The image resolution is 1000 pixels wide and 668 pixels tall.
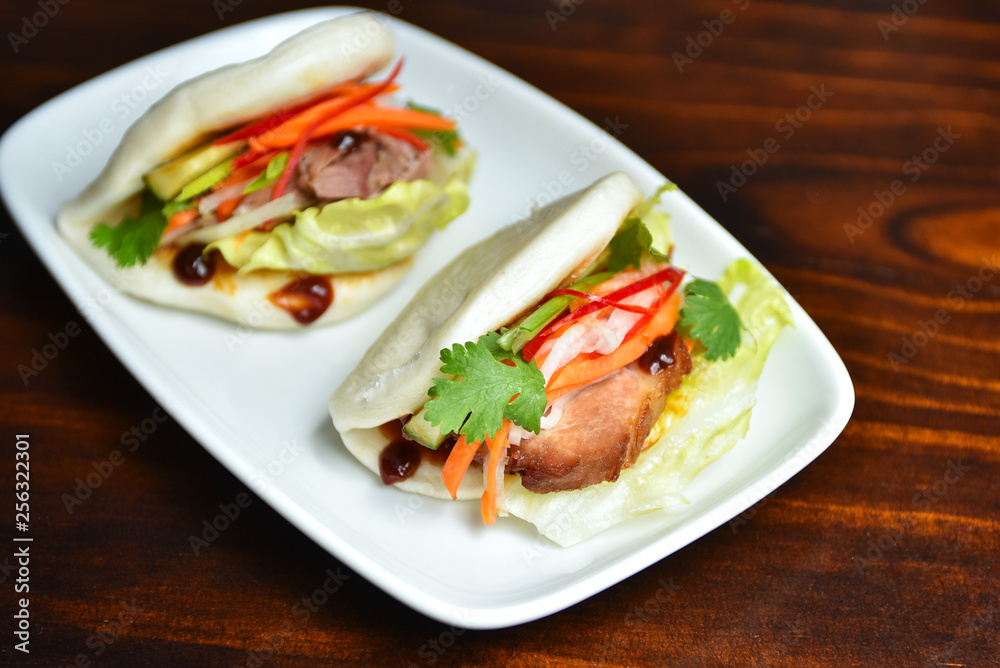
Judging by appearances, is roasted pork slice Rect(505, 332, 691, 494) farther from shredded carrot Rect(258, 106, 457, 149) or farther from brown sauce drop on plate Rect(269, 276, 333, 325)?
shredded carrot Rect(258, 106, 457, 149)

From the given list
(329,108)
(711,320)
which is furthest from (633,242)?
(329,108)

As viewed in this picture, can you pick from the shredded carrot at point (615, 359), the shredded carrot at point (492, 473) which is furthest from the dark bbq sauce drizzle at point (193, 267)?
the shredded carrot at point (615, 359)

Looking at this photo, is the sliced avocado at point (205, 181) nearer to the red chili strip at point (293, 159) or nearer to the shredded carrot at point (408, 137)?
the red chili strip at point (293, 159)

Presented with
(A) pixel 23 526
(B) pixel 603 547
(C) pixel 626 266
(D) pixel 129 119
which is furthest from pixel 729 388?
(D) pixel 129 119

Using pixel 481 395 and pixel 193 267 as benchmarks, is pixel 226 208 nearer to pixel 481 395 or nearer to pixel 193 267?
pixel 193 267

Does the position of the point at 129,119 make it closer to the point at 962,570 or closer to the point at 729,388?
the point at 729,388

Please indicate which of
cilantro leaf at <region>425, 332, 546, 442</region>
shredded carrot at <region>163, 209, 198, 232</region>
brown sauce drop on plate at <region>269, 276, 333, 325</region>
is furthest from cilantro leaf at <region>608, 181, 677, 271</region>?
shredded carrot at <region>163, 209, 198, 232</region>
